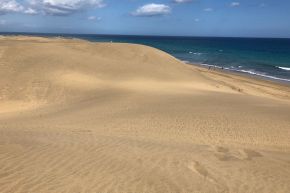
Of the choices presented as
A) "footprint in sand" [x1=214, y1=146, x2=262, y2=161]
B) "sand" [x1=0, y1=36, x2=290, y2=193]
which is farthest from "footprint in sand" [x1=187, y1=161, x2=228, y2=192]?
"footprint in sand" [x1=214, y1=146, x2=262, y2=161]

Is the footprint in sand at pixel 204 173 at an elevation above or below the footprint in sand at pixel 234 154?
above

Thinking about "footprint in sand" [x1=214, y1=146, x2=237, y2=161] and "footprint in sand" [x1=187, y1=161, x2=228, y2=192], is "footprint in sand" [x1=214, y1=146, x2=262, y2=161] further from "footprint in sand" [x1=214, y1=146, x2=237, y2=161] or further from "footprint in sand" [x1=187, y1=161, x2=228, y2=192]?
"footprint in sand" [x1=187, y1=161, x2=228, y2=192]

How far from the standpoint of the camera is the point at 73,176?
6719 millimetres

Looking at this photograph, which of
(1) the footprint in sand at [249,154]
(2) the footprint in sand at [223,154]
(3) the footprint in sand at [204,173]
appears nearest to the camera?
(3) the footprint in sand at [204,173]

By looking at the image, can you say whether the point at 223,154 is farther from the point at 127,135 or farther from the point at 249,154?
the point at 127,135

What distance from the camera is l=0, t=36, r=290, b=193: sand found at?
22.1ft

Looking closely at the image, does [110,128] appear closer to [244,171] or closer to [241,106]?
[244,171]

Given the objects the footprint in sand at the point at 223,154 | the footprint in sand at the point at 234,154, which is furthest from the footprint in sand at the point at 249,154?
the footprint in sand at the point at 223,154

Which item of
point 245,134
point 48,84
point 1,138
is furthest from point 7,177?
point 48,84

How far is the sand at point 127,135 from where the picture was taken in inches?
265

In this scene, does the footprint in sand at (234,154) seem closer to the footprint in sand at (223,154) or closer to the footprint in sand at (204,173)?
the footprint in sand at (223,154)

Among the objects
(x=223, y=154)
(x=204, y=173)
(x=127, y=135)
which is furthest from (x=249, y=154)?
(x=127, y=135)

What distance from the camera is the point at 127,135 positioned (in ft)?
33.8

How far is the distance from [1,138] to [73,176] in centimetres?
304
